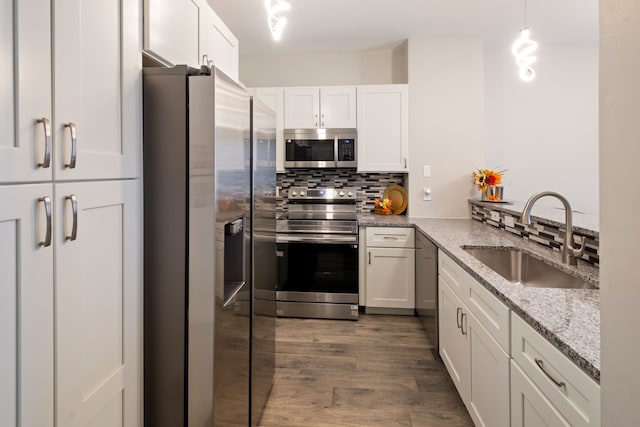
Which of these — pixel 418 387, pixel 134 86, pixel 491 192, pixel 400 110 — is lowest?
pixel 418 387

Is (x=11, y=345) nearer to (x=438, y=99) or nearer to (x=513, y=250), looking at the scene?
(x=513, y=250)

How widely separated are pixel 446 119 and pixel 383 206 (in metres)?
1.06

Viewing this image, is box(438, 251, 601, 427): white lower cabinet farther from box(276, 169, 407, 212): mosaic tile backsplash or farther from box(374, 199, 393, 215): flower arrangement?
box(276, 169, 407, 212): mosaic tile backsplash

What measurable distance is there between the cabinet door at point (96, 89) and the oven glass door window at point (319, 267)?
2146 mm

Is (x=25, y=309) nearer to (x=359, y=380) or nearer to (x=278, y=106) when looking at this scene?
(x=359, y=380)

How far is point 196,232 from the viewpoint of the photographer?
1.29m

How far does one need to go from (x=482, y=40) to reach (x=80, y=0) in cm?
362

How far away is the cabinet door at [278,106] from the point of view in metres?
3.75

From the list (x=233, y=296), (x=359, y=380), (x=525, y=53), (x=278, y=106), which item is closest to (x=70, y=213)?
(x=233, y=296)

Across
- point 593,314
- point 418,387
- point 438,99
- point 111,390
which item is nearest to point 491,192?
point 438,99

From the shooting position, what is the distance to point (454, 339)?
6.87 ft

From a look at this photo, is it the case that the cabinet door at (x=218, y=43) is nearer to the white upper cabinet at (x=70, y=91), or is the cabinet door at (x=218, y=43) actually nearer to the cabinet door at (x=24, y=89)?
the white upper cabinet at (x=70, y=91)

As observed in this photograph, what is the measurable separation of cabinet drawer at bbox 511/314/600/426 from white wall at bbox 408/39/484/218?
8.47 ft

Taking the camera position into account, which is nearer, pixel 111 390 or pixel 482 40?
pixel 111 390
